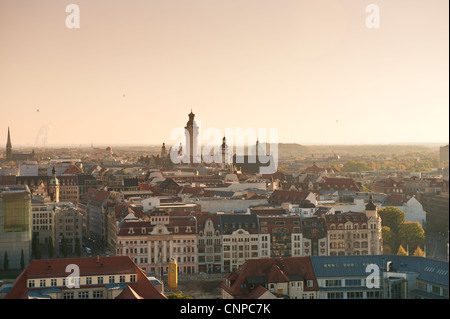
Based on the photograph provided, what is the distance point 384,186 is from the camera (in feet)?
104

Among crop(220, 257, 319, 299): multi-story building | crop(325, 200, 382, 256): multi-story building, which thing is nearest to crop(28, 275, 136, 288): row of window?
crop(220, 257, 319, 299): multi-story building

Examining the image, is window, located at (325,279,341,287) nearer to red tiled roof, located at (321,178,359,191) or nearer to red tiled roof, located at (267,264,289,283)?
red tiled roof, located at (267,264,289,283)

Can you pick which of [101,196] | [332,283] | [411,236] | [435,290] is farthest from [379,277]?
[101,196]

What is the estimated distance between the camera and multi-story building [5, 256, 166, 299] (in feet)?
36.5

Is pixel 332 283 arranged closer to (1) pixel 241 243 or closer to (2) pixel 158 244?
(1) pixel 241 243

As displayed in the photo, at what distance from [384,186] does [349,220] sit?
14.3m

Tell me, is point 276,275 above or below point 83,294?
above

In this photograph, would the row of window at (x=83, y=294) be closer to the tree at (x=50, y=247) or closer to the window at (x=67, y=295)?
the window at (x=67, y=295)

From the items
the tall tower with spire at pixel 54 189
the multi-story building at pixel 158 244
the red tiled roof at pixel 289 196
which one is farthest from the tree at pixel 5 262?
the tall tower with spire at pixel 54 189

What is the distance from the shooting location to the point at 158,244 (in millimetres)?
16969

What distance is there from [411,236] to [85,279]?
1119cm

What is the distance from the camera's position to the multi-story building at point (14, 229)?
54.9 feet

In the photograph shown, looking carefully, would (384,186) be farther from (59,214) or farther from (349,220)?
(59,214)
